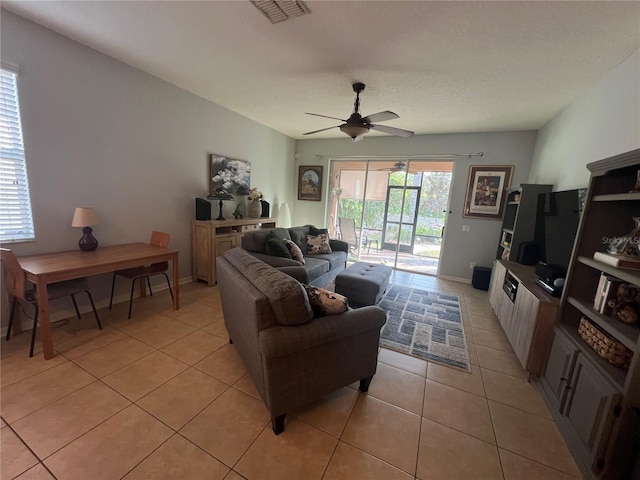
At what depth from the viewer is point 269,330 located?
1410mm

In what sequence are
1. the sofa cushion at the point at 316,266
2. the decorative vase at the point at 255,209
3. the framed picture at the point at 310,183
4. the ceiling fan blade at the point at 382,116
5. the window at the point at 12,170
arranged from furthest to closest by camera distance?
the framed picture at the point at 310,183
the decorative vase at the point at 255,209
the sofa cushion at the point at 316,266
the ceiling fan blade at the point at 382,116
the window at the point at 12,170

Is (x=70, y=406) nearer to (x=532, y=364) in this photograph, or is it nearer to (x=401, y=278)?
(x=532, y=364)

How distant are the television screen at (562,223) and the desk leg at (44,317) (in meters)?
4.26

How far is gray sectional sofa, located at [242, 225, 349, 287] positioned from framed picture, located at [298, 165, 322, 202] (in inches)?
66.9

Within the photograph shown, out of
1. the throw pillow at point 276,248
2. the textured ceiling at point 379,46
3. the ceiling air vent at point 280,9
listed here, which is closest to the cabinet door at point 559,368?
the textured ceiling at point 379,46

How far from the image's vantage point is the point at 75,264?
2.18 m

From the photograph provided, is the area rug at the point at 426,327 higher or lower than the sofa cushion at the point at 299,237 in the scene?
lower

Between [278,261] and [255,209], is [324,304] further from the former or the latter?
[255,209]

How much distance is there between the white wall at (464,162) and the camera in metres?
4.23

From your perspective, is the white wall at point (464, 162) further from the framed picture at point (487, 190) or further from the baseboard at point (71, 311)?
the baseboard at point (71, 311)

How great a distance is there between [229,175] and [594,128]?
4604 mm

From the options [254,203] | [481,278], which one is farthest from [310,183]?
[481,278]

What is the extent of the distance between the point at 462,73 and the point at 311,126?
2.82 m

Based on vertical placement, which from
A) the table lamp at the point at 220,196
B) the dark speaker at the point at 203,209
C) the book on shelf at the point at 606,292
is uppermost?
the table lamp at the point at 220,196
